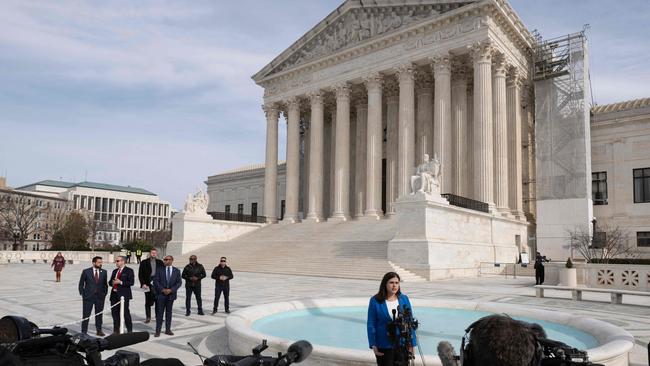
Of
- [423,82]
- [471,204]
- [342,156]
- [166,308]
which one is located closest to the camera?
[166,308]

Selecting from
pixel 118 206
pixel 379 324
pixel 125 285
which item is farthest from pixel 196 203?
pixel 118 206

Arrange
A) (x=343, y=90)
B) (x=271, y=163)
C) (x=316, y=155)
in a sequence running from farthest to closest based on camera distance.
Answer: (x=271, y=163), (x=316, y=155), (x=343, y=90)

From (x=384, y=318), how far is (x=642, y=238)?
37.3 meters

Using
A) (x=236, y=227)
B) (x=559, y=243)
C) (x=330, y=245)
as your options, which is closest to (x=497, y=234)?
(x=559, y=243)

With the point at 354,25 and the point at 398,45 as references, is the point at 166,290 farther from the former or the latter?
the point at 354,25

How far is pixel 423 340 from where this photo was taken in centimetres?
954

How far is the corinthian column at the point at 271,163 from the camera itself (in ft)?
156

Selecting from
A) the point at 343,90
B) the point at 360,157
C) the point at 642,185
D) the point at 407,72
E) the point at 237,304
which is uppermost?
the point at 407,72

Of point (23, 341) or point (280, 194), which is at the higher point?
point (280, 194)

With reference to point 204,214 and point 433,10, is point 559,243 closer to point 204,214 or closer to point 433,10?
point 433,10

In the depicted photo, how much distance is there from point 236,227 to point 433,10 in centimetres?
2285

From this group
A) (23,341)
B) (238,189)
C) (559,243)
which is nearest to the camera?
(23,341)

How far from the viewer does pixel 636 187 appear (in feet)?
121

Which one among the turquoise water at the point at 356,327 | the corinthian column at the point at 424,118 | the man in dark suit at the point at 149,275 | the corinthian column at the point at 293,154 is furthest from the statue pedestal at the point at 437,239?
the corinthian column at the point at 293,154
